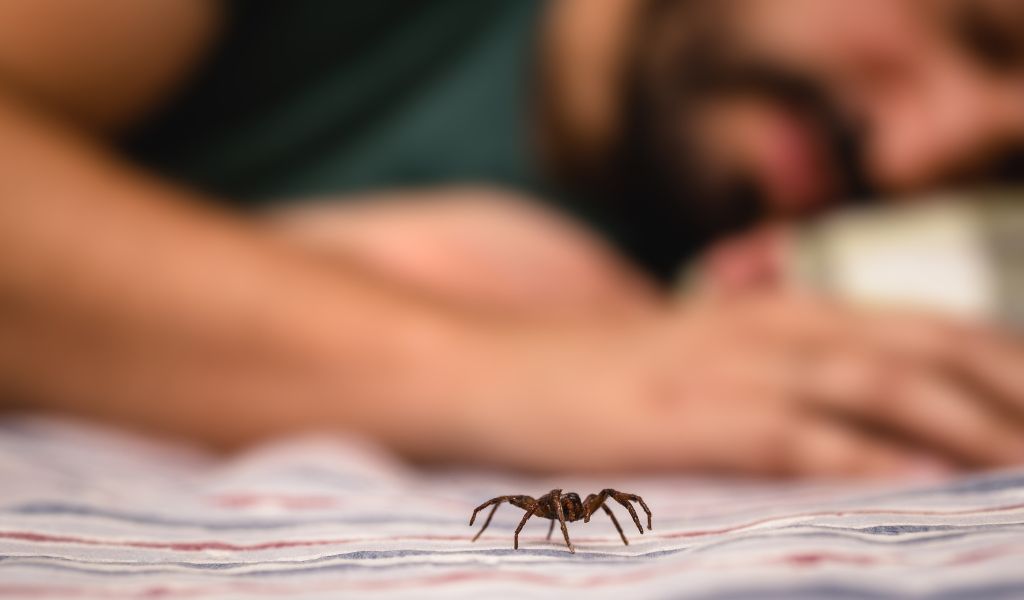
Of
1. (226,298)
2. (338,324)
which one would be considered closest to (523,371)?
(338,324)

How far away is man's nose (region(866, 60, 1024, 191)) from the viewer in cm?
128

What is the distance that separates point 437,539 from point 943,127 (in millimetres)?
1245

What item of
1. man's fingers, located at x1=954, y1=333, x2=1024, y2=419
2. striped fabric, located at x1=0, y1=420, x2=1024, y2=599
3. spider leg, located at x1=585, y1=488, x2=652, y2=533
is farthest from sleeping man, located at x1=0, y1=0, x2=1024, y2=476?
spider leg, located at x1=585, y1=488, x2=652, y2=533

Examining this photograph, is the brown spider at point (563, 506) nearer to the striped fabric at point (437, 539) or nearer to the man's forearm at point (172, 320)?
the striped fabric at point (437, 539)

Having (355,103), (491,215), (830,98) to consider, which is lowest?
(491,215)

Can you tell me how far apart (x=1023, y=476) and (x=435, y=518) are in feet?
1.30

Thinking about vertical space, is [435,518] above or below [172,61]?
below

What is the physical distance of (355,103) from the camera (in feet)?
5.38

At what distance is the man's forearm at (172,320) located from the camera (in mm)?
803

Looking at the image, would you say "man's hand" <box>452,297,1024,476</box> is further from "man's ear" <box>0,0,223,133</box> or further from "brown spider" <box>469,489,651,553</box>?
"man's ear" <box>0,0,223,133</box>

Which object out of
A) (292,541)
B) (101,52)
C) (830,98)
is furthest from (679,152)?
(292,541)

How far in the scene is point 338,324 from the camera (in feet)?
2.98

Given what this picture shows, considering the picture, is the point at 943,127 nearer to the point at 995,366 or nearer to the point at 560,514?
the point at 995,366

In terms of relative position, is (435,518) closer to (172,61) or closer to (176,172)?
(172,61)
